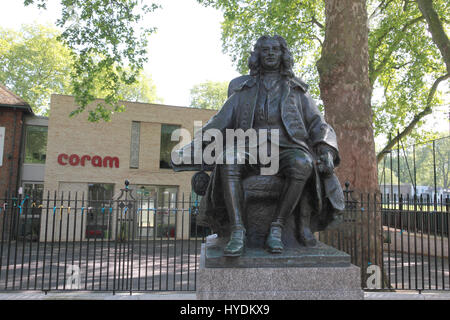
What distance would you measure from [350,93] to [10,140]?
18.5 metres

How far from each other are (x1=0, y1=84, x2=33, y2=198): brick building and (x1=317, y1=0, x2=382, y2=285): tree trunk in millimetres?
17202

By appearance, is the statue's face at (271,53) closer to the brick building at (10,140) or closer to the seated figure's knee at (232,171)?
the seated figure's knee at (232,171)

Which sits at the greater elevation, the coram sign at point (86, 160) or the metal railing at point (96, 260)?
the coram sign at point (86, 160)

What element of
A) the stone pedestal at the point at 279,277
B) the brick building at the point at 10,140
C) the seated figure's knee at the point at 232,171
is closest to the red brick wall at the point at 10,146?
the brick building at the point at 10,140

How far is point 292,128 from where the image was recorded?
3822mm

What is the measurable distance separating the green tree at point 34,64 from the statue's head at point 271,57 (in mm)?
31061

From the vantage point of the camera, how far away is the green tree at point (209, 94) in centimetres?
4557

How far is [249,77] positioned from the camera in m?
4.29

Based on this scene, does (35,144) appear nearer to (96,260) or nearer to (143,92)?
(96,260)

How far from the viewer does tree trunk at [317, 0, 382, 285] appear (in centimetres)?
877

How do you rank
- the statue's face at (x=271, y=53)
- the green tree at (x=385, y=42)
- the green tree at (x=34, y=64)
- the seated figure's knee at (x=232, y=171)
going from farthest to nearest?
1. the green tree at (x=34, y=64)
2. the green tree at (x=385, y=42)
3. the statue's face at (x=271, y=53)
4. the seated figure's knee at (x=232, y=171)

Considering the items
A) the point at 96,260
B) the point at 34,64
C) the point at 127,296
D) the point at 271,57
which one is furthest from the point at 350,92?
the point at 34,64

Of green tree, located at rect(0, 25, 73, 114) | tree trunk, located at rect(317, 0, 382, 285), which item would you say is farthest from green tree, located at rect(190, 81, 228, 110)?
tree trunk, located at rect(317, 0, 382, 285)

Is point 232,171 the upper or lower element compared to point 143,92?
lower
